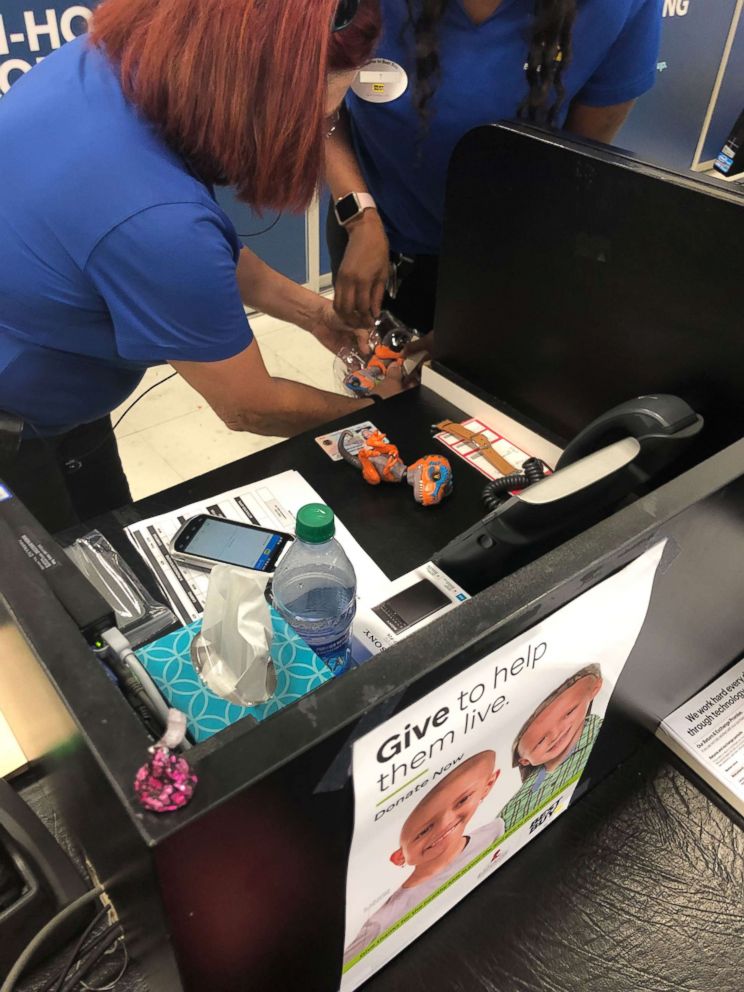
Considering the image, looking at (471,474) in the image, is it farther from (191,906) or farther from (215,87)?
(191,906)

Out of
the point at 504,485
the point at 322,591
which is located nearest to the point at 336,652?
the point at 322,591

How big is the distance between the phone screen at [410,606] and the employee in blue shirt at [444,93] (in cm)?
56

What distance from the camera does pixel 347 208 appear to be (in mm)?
1396

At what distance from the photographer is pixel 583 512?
761mm

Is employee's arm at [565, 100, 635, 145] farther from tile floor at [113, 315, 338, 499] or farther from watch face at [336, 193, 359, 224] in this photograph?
tile floor at [113, 315, 338, 499]

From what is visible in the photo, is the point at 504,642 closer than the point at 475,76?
Yes

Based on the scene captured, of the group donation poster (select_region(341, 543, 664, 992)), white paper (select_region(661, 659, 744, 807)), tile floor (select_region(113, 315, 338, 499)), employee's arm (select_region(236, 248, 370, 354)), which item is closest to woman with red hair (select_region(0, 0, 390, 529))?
employee's arm (select_region(236, 248, 370, 354))

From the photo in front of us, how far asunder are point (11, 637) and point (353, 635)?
344 millimetres

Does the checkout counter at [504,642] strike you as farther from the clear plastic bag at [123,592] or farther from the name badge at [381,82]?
the name badge at [381,82]

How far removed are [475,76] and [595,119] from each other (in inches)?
11.7

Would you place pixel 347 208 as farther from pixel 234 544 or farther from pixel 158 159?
pixel 234 544

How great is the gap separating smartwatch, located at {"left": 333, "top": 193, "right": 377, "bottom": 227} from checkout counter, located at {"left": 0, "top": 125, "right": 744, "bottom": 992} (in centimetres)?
33

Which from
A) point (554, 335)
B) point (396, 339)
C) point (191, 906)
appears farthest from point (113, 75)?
point (191, 906)

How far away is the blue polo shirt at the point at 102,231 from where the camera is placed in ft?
2.67
